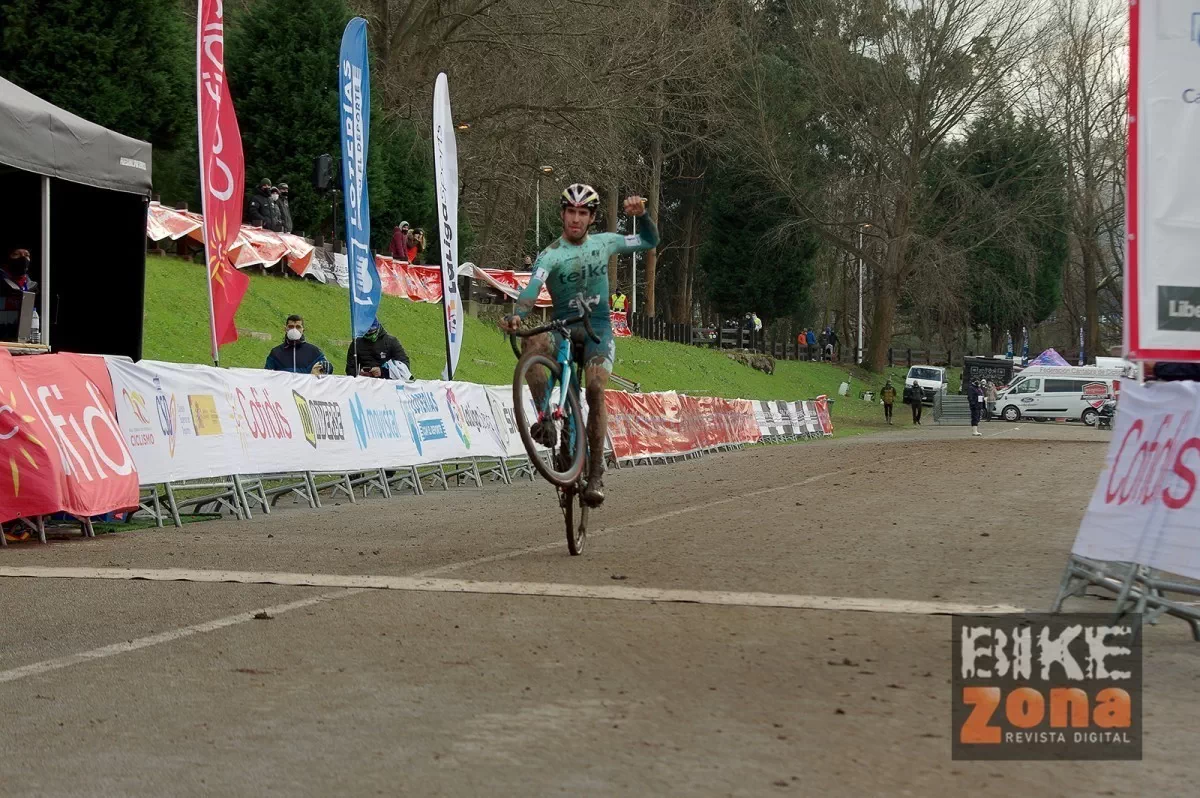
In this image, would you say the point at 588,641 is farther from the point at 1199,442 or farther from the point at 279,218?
the point at 279,218

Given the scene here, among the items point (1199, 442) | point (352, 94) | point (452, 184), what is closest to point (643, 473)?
point (452, 184)

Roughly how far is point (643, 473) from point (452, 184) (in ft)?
17.5

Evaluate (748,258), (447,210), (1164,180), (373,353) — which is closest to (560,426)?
(1164,180)

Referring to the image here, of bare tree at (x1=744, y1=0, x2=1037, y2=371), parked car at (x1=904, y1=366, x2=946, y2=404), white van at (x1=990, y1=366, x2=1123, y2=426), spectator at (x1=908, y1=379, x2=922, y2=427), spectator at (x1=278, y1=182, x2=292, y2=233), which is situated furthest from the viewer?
parked car at (x1=904, y1=366, x2=946, y2=404)

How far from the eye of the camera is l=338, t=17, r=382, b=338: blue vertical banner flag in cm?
1969

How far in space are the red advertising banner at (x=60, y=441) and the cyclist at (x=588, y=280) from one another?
3946 millimetres

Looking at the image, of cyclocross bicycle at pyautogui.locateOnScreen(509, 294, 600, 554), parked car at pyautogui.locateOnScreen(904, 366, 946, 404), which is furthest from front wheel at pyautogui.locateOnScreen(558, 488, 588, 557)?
parked car at pyautogui.locateOnScreen(904, 366, 946, 404)

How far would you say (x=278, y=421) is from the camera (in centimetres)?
1579

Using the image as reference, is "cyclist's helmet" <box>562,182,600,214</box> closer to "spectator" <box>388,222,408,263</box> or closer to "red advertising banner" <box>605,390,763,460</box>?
"red advertising banner" <box>605,390,763,460</box>

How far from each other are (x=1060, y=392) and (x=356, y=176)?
175 ft

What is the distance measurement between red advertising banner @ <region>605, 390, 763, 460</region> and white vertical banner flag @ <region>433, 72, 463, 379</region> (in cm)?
399

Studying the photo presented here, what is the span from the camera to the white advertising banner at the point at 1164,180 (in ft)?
27.5

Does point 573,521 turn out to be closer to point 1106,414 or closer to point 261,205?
point 261,205

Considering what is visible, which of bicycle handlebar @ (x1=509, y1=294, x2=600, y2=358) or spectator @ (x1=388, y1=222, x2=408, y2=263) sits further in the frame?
spectator @ (x1=388, y1=222, x2=408, y2=263)
